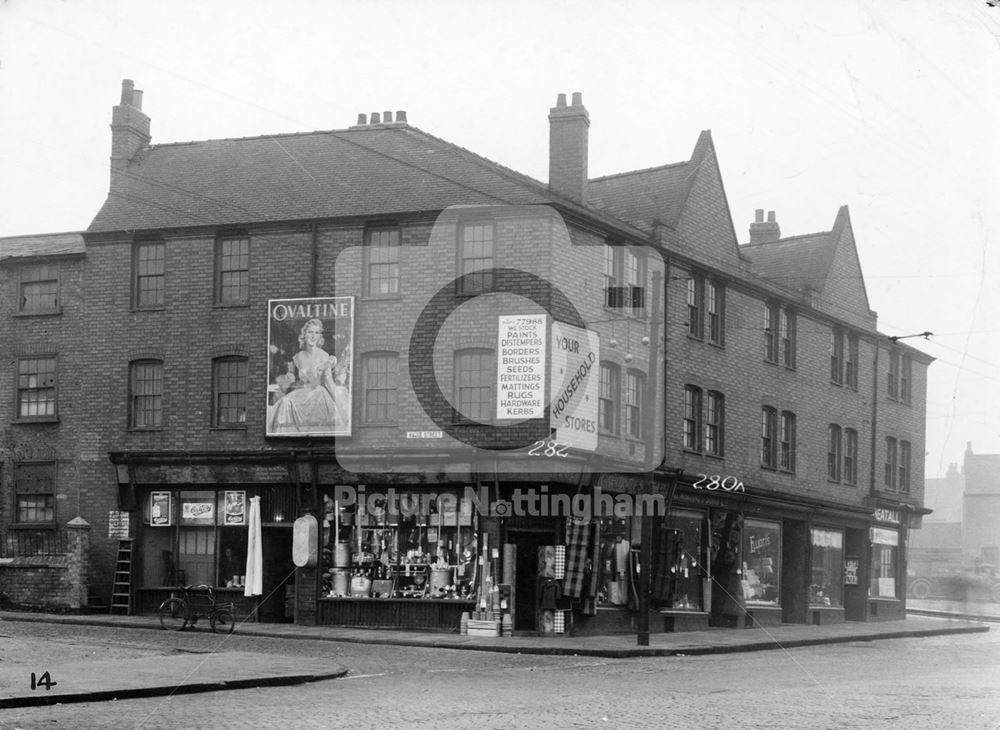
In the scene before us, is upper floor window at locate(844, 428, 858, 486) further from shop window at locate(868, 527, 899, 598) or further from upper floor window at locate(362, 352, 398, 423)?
upper floor window at locate(362, 352, 398, 423)

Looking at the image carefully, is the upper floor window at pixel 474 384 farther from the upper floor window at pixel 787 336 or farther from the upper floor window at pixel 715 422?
the upper floor window at pixel 787 336

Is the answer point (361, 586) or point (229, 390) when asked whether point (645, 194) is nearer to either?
point (229, 390)

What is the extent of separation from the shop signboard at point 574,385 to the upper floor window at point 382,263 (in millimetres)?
3857

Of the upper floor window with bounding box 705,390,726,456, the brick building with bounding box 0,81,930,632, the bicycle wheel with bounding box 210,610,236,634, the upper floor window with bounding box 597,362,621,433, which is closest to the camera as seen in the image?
the bicycle wheel with bounding box 210,610,236,634

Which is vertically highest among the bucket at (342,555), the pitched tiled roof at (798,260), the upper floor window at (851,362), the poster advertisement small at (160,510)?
the pitched tiled roof at (798,260)

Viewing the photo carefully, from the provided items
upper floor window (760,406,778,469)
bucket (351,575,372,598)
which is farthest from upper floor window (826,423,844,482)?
bucket (351,575,372,598)

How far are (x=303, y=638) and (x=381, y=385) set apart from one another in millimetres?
5823

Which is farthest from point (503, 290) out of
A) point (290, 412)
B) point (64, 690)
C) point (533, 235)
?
point (64, 690)

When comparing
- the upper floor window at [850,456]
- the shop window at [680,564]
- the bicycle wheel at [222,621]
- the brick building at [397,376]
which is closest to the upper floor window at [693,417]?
the brick building at [397,376]

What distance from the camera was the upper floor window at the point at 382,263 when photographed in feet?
91.9

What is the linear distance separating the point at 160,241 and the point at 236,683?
16.3 meters

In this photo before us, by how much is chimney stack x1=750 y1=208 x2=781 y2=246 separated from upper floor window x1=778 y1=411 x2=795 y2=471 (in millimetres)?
7424

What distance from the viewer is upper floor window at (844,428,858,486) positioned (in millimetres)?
39531

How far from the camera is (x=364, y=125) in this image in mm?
30859
